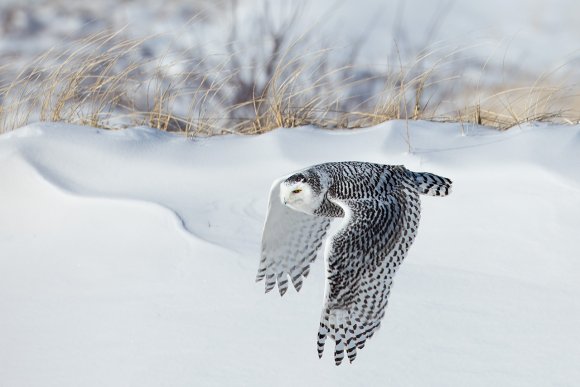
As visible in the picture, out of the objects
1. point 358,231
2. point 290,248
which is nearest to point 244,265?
point 290,248

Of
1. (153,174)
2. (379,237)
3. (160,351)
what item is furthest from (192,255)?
(379,237)

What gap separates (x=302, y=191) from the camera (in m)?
1.68

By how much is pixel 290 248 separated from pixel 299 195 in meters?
0.35

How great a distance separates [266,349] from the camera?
244 cm

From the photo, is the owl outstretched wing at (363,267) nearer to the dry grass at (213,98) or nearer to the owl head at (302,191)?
the owl head at (302,191)

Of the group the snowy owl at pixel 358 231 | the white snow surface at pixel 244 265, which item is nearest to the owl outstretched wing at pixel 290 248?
the snowy owl at pixel 358 231

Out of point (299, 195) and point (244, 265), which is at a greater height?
point (299, 195)

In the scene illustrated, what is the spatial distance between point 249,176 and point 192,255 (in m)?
0.57

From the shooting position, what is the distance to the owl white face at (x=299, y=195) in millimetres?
1676

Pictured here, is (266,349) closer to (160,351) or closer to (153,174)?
(160,351)

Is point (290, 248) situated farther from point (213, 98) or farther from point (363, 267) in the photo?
point (213, 98)

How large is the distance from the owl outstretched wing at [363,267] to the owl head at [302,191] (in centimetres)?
4

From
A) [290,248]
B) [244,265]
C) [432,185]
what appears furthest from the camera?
[244,265]

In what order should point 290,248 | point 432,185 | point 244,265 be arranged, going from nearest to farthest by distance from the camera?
point 432,185 → point 290,248 → point 244,265
